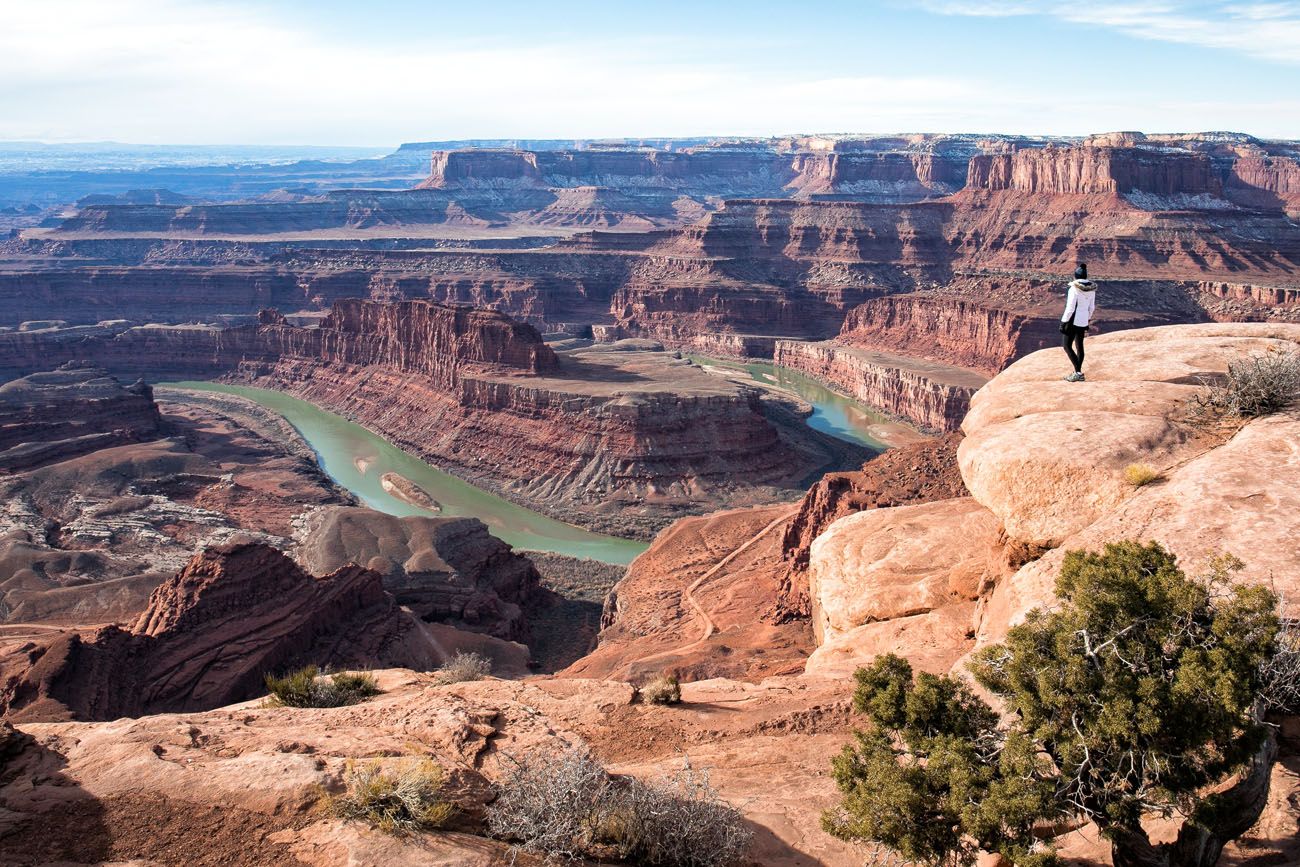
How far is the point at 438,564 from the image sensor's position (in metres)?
40.7

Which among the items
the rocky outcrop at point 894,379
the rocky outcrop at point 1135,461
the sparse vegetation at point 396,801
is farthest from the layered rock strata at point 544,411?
the sparse vegetation at point 396,801

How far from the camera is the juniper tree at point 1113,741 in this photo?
905cm

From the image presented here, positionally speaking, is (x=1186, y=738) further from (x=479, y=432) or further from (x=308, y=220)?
(x=308, y=220)

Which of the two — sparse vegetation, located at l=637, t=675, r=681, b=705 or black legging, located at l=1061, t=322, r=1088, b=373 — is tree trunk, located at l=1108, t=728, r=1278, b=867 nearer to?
sparse vegetation, located at l=637, t=675, r=681, b=705

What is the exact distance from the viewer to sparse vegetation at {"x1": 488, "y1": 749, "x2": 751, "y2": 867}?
1039cm

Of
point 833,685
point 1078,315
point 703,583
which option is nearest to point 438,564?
point 703,583

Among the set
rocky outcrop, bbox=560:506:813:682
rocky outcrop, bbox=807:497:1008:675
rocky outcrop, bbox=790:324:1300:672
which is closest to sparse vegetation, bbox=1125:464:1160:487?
rocky outcrop, bbox=790:324:1300:672

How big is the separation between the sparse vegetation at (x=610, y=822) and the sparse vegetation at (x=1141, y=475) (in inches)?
320

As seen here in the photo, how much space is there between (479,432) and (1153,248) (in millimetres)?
84050

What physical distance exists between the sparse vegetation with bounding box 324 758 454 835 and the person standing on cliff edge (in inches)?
549

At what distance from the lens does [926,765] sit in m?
10.2

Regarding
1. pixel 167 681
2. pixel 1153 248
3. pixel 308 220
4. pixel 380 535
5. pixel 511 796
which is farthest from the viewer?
pixel 308 220

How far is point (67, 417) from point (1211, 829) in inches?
3028

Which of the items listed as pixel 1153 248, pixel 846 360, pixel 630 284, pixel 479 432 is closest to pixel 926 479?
pixel 479 432
